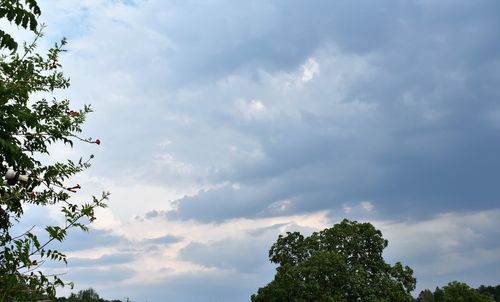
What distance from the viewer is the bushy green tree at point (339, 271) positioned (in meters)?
39.4

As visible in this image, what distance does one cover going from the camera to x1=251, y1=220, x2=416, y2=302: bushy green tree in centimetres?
3938

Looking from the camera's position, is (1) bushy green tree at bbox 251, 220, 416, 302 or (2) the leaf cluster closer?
(2) the leaf cluster

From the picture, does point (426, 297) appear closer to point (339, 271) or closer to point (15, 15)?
point (339, 271)

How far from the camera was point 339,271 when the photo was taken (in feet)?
131

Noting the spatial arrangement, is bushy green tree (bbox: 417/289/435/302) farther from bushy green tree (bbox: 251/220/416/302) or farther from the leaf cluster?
the leaf cluster

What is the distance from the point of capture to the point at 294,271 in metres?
40.7

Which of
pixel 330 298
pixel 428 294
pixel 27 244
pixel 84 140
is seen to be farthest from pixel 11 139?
pixel 428 294

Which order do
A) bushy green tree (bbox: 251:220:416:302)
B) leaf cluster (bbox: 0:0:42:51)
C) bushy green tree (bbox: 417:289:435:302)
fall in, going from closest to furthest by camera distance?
leaf cluster (bbox: 0:0:42:51), bushy green tree (bbox: 251:220:416:302), bushy green tree (bbox: 417:289:435:302)

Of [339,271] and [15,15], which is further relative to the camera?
[339,271]

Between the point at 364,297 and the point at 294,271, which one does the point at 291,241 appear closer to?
the point at 294,271

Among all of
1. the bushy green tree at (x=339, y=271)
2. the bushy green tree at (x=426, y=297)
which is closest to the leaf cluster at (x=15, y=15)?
the bushy green tree at (x=339, y=271)

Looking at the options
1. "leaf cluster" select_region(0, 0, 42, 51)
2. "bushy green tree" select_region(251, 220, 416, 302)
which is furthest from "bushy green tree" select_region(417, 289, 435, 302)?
"leaf cluster" select_region(0, 0, 42, 51)

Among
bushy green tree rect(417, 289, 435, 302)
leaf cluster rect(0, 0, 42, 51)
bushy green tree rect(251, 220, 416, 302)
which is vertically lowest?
leaf cluster rect(0, 0, 42, 51)

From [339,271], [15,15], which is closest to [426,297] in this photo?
[339,271]
